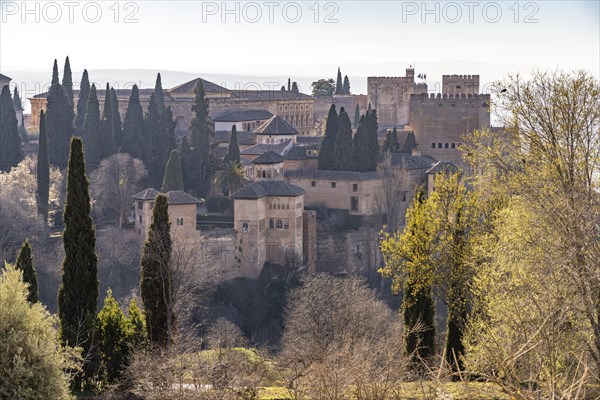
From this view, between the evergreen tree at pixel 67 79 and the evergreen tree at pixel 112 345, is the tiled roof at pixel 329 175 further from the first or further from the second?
the evergreen tree at pixel 112 345

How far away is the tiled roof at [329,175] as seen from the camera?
4284cm

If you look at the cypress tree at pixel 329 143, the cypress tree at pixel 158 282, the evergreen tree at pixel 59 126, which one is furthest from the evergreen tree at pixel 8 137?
the cypress tree at pixel 158 282

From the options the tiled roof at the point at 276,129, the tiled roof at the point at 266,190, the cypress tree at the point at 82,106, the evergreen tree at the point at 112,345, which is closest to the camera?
the evergreen tree at the point at 112,345

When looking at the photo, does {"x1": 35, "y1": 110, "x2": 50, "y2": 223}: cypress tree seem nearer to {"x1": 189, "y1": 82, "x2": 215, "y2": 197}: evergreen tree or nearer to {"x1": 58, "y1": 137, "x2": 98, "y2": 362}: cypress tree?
{"x1": 189, "y1": 82, "x2": 215, "y2": 197}: evergreen tree

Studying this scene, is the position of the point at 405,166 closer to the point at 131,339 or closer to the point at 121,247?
the point at 121,247

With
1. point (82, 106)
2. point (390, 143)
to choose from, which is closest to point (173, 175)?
point (82, 106)

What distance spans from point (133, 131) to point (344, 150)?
8925 millimetres

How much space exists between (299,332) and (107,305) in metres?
10.4

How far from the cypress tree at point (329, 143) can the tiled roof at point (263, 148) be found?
1853mm

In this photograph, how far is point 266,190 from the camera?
126ft

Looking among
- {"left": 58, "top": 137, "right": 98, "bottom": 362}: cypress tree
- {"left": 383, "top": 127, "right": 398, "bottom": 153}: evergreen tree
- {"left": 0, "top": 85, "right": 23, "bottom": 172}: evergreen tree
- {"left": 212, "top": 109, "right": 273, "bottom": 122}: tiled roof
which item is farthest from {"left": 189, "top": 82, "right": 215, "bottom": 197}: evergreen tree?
{"left": 58, "top": 137, "right": 98, "bottom": 362}: cypress tree

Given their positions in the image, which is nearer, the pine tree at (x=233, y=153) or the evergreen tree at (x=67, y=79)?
the pine tree at (x=233, y=153)

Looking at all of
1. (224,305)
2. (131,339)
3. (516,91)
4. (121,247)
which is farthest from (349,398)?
(121,247)

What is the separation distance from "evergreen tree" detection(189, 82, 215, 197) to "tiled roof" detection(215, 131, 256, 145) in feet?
10.7
